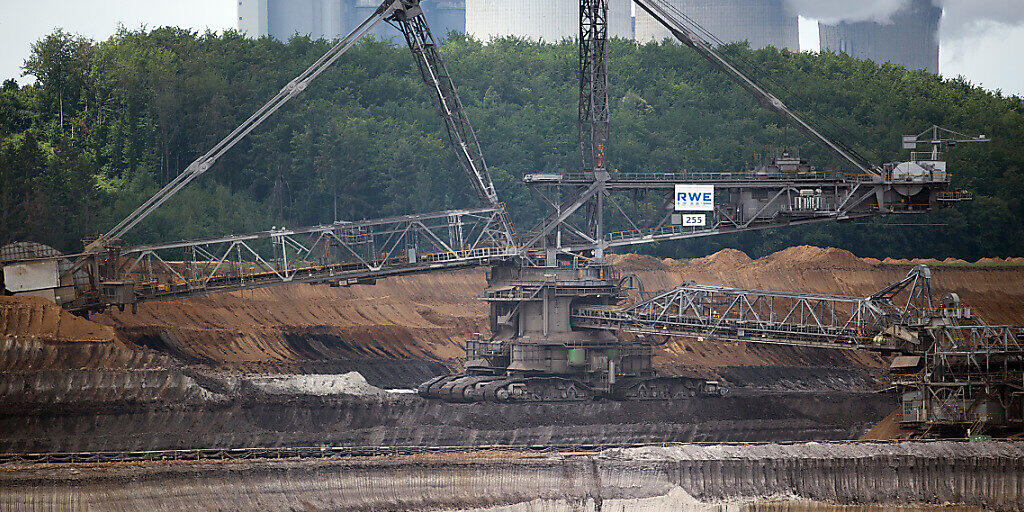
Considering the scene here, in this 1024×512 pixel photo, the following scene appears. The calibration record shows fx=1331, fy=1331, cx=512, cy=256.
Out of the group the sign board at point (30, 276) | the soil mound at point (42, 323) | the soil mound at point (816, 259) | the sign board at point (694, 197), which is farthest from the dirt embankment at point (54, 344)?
the soil mound at point (816, 259)

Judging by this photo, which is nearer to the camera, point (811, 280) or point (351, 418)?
point (351, 418)

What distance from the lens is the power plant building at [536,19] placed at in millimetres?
190250

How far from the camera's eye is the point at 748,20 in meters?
168

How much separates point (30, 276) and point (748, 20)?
116 metres

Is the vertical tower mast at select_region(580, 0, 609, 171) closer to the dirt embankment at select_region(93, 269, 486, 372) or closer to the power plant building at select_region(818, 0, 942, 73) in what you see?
the dirt embankment at select_region(93, 269, 486, 372)

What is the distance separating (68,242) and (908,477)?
6549cm

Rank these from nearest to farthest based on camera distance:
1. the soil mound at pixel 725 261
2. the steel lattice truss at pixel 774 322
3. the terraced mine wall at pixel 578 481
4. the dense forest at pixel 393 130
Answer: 1. the terraced mine wall at pixel 578 481
2. the steel lattice truss at pixel 774 322
3. the soil mound at pixel 725 261
4. the dense forest at pixel 393 130

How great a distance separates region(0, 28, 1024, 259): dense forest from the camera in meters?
118

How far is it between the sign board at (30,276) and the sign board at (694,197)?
35541mm

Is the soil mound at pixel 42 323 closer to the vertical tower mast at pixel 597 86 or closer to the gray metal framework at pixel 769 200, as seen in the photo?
the gray metal framework at pixel 769 200

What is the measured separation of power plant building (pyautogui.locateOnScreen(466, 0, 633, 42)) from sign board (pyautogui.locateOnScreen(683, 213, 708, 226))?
113m

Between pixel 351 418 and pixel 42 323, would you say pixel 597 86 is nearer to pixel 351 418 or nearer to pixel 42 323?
pixel 351 418

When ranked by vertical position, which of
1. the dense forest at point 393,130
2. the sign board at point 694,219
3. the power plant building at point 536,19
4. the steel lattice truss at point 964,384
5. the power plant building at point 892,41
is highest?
the power plant building at point 536,19

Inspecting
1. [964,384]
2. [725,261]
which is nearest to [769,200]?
[964,384]
